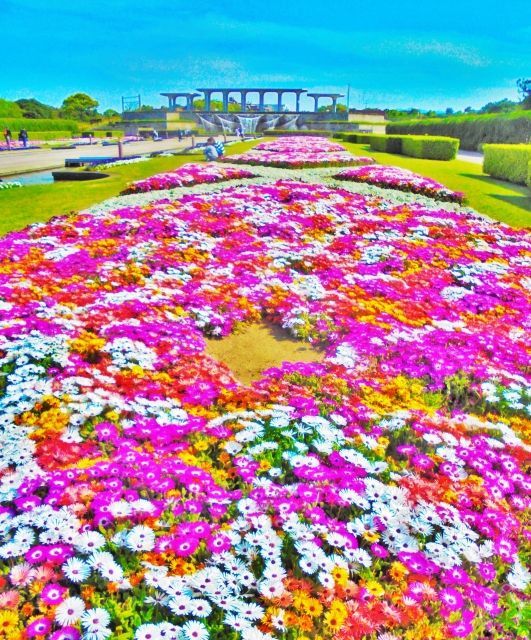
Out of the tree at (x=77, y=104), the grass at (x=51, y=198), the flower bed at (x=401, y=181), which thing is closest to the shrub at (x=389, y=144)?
the flower bed at (x=401, y=181)

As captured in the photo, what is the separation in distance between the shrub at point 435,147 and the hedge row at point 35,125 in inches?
1628

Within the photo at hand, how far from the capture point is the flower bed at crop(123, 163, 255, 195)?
1291cm

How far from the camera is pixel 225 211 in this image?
10.1m

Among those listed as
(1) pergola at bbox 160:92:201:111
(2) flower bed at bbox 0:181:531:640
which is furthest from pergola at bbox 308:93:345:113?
(2) flower bed at bbox 0:181:531:640

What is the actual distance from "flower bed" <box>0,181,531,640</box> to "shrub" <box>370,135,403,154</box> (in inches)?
1070

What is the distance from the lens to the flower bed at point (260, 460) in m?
2.03

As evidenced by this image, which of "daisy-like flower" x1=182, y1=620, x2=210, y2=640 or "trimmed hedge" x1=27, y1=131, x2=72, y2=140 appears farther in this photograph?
"trimmed hedge" x1=27, y1=131, x2=72, y2=140

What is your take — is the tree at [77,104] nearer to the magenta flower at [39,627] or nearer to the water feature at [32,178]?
the water feature at [32,178]

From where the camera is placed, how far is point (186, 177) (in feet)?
46.2

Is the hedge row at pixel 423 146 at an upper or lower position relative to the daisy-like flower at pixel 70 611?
upper

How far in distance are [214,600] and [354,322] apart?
361 cm

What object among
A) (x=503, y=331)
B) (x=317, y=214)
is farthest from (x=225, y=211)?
(x=503, y=331)

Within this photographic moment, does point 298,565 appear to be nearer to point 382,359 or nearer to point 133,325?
point 382,359

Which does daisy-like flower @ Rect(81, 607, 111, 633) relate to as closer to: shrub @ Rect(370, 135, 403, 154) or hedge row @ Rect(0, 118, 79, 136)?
shrub @ Rect(370, 135, 403, 154)
